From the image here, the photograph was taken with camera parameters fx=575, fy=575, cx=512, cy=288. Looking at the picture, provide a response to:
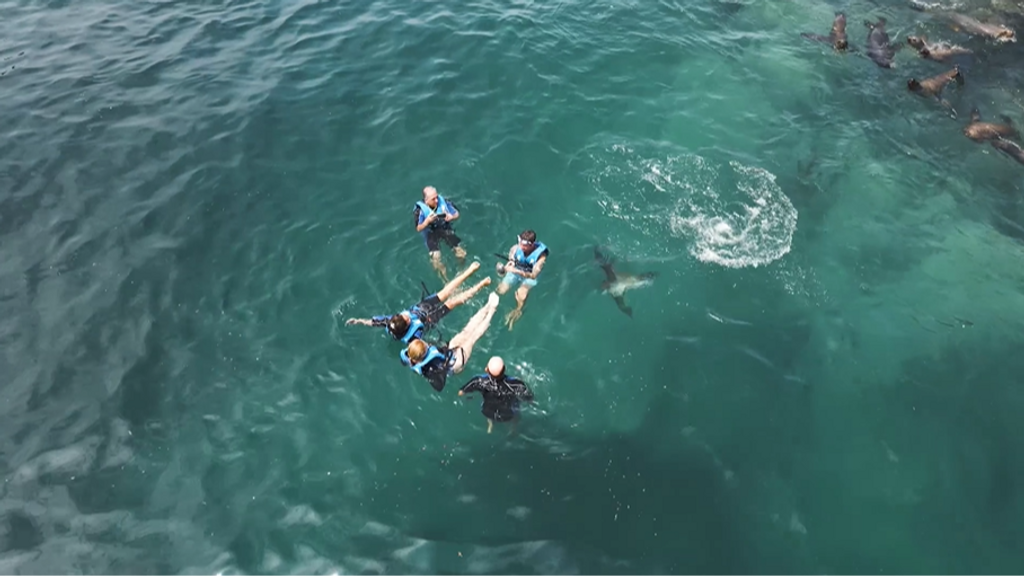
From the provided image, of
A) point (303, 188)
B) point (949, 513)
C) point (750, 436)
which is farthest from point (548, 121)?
point (949, 513)

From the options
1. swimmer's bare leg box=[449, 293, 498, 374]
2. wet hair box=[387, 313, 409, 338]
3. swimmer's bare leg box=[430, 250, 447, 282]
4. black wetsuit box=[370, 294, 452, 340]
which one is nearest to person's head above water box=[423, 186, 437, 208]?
swimmer's bare leg box=[430, 250, 447, 282]

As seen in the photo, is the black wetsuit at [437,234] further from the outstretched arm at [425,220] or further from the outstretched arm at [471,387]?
the outstretched arm at [471,387]

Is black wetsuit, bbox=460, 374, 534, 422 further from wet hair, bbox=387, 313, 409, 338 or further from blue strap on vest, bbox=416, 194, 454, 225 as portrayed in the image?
blue strap on vest, bbox=416, 194, 454, 225

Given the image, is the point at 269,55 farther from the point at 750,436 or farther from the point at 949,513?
the point at 949,513

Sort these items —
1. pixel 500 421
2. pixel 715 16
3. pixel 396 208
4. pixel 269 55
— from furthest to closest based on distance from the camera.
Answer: pixel 715 16 < pixel 269 55 < pixel 396 208 < pixel 500 421

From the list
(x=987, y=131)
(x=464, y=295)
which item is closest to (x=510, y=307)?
(x=464, y=295)

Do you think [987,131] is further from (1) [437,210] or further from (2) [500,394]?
(2) [500,394]
